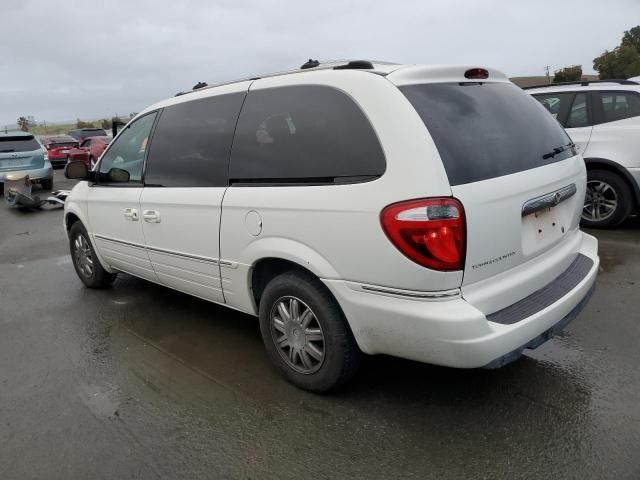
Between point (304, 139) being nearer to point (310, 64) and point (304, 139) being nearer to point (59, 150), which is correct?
point (310, 64)

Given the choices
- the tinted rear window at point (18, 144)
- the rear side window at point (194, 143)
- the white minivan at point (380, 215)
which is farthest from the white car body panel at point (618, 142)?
the tinted rear window at point (18, 144)

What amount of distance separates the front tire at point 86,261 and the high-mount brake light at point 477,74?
3784 millimetres

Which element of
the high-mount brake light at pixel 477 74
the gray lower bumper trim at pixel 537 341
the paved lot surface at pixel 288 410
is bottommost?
the paved lot surface at pixel 288 410

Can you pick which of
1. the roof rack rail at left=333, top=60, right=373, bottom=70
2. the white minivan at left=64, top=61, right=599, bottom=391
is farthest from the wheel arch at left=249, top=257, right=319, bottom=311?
the roof rack rail at left=333, top=60, right=373, bottom=70

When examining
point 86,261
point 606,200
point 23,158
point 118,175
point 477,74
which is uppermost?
point 477,74

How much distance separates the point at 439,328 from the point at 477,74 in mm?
1516

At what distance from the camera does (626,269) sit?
488cm

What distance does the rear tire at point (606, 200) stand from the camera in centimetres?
609

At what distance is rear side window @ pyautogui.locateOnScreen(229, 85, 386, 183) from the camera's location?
8.45 ft

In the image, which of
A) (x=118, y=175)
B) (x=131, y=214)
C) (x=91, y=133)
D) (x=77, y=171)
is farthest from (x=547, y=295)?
(x=91, y=133)

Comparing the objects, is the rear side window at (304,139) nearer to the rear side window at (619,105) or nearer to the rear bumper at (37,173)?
the rear side window at (619,105)

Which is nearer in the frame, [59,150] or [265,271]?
[265,271]

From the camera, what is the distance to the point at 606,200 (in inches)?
246

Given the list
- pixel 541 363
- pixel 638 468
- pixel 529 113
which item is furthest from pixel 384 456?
pixel 529 113
